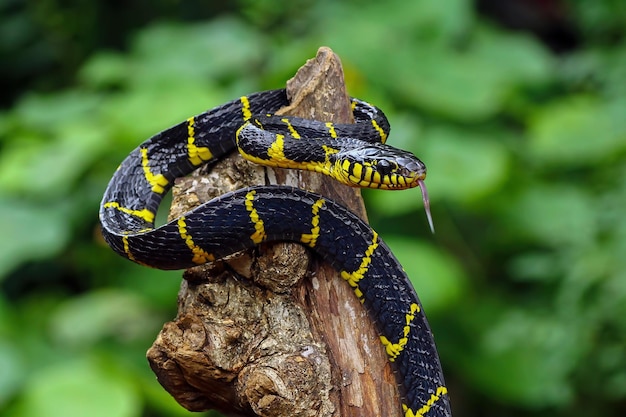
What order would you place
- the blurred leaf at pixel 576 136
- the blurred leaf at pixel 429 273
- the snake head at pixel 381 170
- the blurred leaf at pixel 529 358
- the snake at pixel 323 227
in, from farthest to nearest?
the blurred leaf at pixel 576 136 < the blurred leaf at pixel 429 273 < the blurred leaf at pixel 529 358 < the snake head at pixel 381 170 < the snake at pixel 323 227

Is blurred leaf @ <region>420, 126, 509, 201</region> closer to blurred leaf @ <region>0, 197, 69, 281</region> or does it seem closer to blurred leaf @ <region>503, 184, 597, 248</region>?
blurred leaf @ <region>503, 184, 597, 248</region>

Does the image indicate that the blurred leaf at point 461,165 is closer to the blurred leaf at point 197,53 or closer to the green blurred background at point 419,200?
the green blurred background at point 419,200

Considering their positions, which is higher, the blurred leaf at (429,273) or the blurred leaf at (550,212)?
the blurred leaf at (550,212)

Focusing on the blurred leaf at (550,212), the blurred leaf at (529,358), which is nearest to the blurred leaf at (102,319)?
the blurred leaf at (529,358)

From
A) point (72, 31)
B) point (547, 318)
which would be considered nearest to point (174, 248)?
point (547, 318)

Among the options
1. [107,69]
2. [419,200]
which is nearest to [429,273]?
[419,200]

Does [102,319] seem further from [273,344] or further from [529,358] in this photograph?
[529,358]

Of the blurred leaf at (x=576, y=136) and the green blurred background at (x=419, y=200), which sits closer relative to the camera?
the green blurred background at (x=419, y=200)
